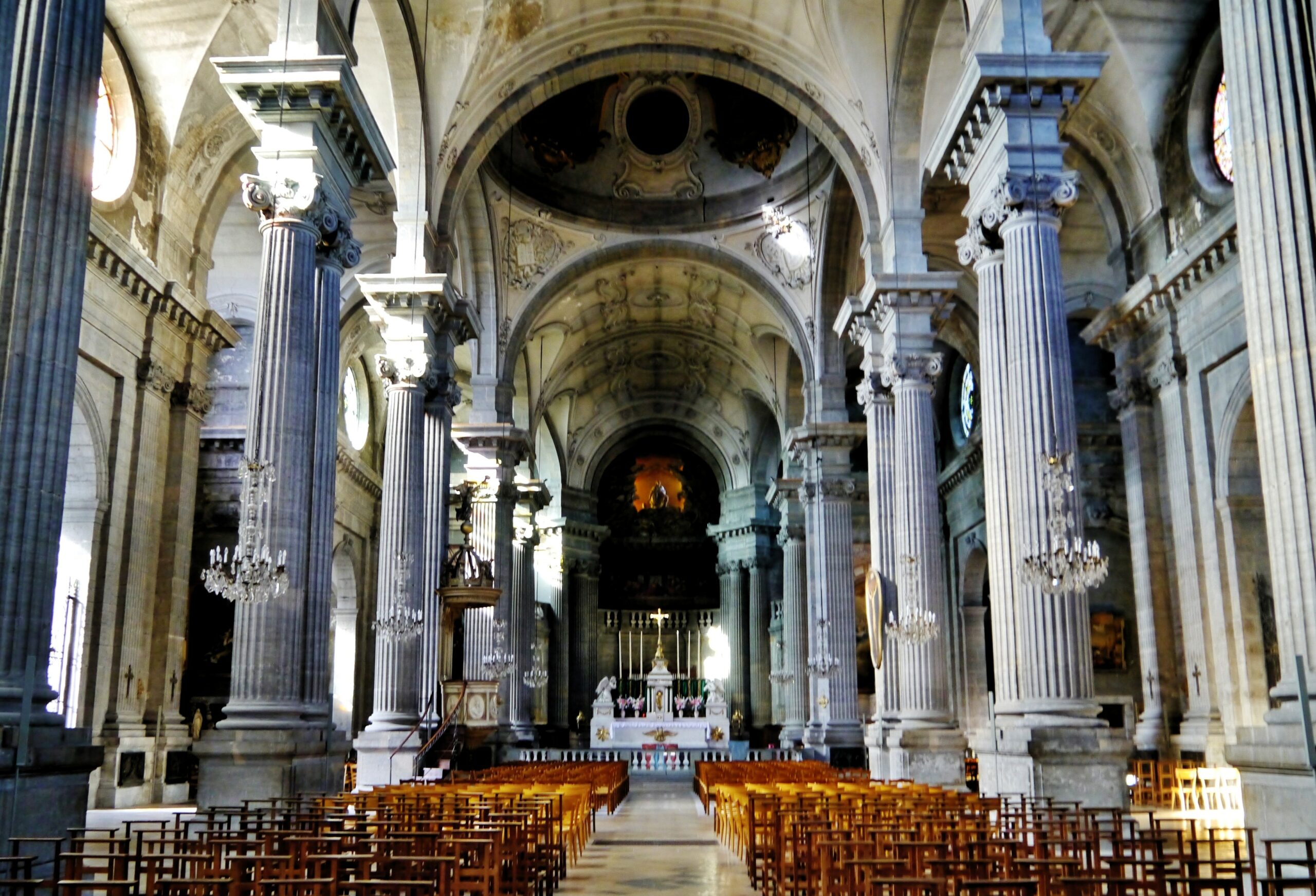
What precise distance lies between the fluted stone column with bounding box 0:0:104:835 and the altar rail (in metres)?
22.4

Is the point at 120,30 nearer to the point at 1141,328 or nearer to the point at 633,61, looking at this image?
the point at 633,61

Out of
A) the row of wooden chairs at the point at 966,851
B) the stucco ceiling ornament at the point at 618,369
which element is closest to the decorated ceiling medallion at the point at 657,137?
the stucco ceiling ornament at the point at 618,369

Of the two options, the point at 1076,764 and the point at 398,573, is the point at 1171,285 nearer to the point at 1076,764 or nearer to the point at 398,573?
the point at 1076,764

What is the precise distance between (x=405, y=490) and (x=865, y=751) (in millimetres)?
11564

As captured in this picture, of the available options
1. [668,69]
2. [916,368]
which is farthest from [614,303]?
[916,368]

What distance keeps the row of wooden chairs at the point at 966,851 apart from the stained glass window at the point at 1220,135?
9378 millimetres

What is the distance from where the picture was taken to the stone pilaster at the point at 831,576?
24375 millimetres

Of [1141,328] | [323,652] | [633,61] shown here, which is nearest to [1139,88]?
[1141,328]

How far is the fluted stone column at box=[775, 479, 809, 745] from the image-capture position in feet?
100

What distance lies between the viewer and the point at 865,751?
24.1 m

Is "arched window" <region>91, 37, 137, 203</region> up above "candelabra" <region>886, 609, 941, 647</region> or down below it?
→ above

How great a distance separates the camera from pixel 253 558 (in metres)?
11.3

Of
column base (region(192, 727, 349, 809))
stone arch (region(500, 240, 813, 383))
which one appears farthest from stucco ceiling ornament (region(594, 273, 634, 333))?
column base (region(192, 727, 349, 809))

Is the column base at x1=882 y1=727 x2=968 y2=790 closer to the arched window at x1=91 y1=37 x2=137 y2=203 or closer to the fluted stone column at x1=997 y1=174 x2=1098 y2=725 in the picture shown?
the fluted stone column at x1=997 y1=174 x2=1098 y2=725
